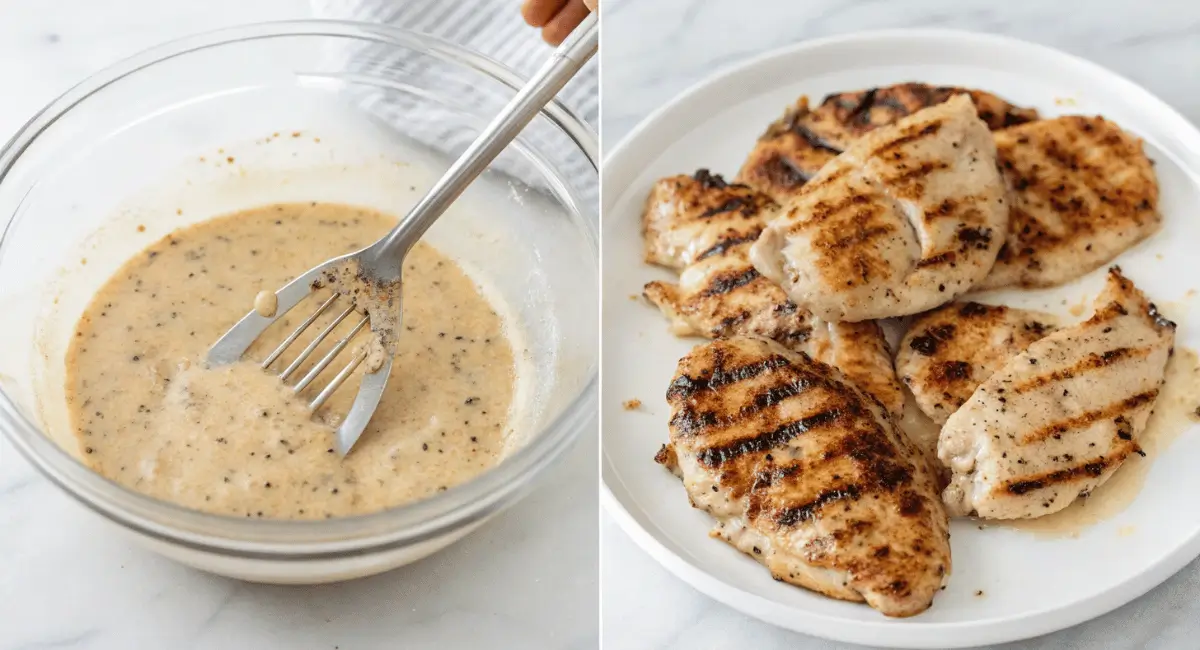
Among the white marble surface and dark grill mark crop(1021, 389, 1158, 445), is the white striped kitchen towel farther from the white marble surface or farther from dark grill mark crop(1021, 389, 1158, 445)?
dark grill mark crop(1021, 389, 1158, 445)

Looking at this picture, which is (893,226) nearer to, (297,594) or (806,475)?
(806,475)

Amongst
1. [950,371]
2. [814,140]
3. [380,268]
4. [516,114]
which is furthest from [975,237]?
[380,268]

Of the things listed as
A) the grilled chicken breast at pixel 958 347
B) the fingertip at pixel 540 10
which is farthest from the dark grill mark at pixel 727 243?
the fingertip at pixel 540 10

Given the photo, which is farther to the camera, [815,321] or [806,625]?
[815,321]

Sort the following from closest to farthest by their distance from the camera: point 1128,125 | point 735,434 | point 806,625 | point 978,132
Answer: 1. point 806,625
2. point 735,434
3. point 978,132
4. point 1128,125

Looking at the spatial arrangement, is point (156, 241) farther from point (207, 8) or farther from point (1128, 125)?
point (1128, 125)

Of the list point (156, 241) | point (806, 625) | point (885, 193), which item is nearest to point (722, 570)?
point (806, 625)
